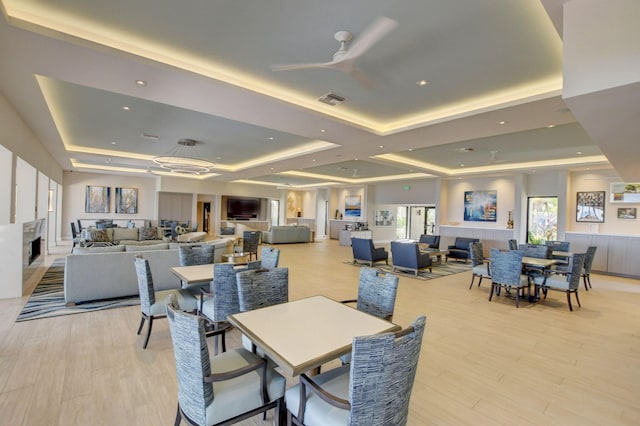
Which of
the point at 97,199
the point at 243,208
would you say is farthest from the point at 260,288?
the point at 243,208

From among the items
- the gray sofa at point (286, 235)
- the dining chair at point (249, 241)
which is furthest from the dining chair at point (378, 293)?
the gray sofa at point (286, 235)

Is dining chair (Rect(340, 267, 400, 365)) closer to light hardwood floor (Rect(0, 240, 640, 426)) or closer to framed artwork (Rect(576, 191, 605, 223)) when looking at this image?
light hardwood floor (Rect(0, 240, 640, 426))

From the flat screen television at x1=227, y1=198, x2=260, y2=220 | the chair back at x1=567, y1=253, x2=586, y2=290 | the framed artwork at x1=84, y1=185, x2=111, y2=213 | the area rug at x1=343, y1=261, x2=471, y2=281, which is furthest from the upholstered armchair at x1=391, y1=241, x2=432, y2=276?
the framed artwork at x1=84, y1=185, x2=111, y2=213

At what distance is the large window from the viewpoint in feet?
31.1

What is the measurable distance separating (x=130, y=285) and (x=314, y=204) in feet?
46.6

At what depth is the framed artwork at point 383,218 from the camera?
14375mm

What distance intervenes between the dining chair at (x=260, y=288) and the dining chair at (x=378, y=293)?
75 centimetres

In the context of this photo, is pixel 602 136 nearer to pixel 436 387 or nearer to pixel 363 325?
pixel 436 387

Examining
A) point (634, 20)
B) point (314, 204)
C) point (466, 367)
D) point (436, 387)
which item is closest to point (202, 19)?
point (634, 20)

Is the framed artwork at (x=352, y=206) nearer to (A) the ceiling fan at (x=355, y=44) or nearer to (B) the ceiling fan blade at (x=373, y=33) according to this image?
(A) the ceiling fan at (x=355, y=44)

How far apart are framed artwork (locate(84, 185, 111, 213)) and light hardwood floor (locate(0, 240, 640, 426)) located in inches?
354

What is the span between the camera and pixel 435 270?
8.04 meters

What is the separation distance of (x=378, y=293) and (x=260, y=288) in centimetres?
104

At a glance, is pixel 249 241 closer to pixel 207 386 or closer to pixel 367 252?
pixel 367 252
